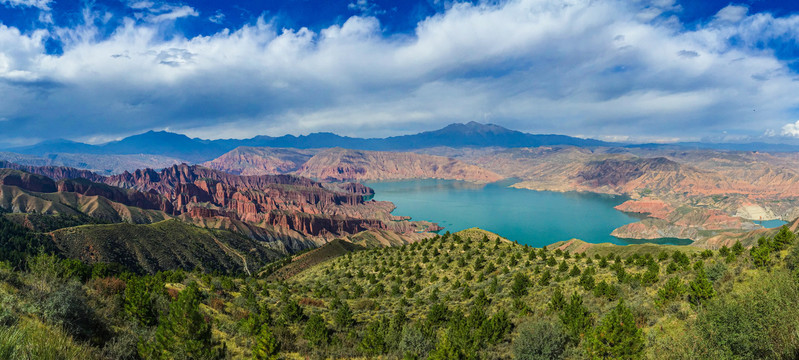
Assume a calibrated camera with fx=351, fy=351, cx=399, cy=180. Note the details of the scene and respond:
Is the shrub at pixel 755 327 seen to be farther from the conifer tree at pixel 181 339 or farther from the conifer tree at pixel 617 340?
the conifer tree at pixel 181 339

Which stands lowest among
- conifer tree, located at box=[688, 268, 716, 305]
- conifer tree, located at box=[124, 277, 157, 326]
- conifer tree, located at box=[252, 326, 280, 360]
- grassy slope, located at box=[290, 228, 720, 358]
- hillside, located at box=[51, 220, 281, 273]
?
hillside, located at box=[51, 220, 281, 273]

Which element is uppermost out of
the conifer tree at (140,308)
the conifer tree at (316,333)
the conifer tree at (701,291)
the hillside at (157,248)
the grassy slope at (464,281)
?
the conifer tree at (701,291)

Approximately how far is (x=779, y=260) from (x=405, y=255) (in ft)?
149

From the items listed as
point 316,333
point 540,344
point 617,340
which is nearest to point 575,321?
point 540,344

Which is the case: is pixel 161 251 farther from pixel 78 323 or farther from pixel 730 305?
pixel 730 305

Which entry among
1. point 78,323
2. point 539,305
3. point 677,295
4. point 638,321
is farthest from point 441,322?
point 78,323

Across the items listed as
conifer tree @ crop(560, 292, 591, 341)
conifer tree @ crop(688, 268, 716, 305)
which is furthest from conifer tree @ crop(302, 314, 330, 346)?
conifer tree @ crop(688, 268, 716, 305)

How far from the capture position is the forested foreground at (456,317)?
526 inches

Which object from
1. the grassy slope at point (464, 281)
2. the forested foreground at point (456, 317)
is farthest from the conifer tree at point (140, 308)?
the grassy slope at point (464, 281)

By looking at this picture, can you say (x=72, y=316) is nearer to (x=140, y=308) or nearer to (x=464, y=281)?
(x=140, y=308)

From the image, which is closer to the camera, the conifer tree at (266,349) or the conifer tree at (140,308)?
the conifer tree at (266,349)

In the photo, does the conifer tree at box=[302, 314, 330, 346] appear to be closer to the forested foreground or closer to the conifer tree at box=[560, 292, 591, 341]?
the forested foreground

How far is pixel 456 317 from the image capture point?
2697 centimetres

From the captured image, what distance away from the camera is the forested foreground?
13352 millimetres
